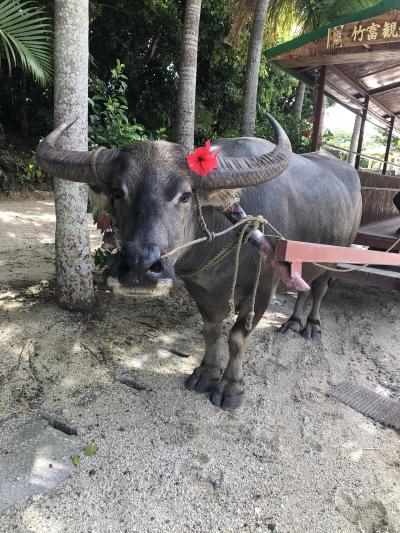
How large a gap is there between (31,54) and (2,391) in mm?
3523

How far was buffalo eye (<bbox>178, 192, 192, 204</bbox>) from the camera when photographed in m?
1.86

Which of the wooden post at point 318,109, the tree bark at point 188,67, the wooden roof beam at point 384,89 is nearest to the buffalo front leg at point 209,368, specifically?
the tree bark at point 188,67

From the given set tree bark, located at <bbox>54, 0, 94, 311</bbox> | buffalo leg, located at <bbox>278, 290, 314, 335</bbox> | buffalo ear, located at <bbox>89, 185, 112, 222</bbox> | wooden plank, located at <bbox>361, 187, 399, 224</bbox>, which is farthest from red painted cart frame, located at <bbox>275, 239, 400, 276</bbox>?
wooden plank, located at <bbox>361, 187, 399, 224</bbox>

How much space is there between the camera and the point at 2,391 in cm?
248

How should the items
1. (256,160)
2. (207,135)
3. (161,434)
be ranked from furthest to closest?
(207,135) → (161,434) → (256,160)

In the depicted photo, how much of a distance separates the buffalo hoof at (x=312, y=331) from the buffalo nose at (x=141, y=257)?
2473 mm

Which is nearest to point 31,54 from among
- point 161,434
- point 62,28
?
point 62,28

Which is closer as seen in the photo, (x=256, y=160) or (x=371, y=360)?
(x=256, y=160)

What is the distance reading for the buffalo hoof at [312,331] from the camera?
12.3 feet

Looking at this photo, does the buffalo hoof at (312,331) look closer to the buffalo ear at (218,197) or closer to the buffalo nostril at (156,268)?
the buffalo ear at (218,197)

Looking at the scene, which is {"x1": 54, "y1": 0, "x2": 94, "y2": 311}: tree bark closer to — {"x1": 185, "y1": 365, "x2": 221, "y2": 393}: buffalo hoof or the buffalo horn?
{"x1": 185, "y1": 365, "x2": 221, "y2": 393}: buffalo hoof

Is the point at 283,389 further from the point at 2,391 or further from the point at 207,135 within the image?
the point at 207,135

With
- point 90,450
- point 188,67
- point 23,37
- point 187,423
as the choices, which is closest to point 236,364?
point 187,423

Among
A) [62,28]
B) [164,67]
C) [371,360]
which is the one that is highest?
[164,67]
